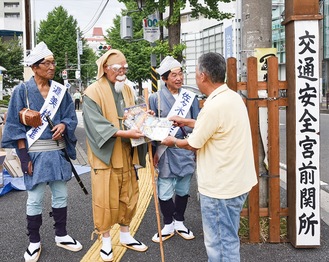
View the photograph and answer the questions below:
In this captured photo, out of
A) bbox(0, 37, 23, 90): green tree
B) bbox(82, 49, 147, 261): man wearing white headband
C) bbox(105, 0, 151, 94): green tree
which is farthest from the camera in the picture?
bbox(105, 0, 151, 94): green tree

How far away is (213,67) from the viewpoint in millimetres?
2438

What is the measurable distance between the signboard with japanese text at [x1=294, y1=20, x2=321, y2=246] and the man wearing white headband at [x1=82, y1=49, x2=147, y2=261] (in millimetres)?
1478

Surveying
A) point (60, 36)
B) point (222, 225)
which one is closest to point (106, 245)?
point (222, 225)

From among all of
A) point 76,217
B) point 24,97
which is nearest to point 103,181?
point 24,97

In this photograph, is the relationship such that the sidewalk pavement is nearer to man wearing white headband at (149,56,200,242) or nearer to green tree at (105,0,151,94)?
man wearing white headband at (149,56,200,242)

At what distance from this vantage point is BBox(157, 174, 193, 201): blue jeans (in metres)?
3.84

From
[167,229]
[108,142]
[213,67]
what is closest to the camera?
[213,67]

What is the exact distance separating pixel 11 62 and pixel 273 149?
29.1 m

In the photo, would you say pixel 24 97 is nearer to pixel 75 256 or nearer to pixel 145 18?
pixel 75 256

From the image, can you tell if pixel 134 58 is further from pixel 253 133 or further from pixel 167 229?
pixel 253 133

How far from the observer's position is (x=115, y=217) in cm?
351

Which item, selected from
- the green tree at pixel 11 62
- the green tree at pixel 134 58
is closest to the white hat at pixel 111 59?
the green tree at pixel 11 62

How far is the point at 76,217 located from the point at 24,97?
172cm

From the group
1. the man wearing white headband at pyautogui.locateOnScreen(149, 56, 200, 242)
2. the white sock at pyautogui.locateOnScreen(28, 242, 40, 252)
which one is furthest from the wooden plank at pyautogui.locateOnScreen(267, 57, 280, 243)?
the white sock at pyautogui.locateOnScreen(28, 242, 40, 252)
